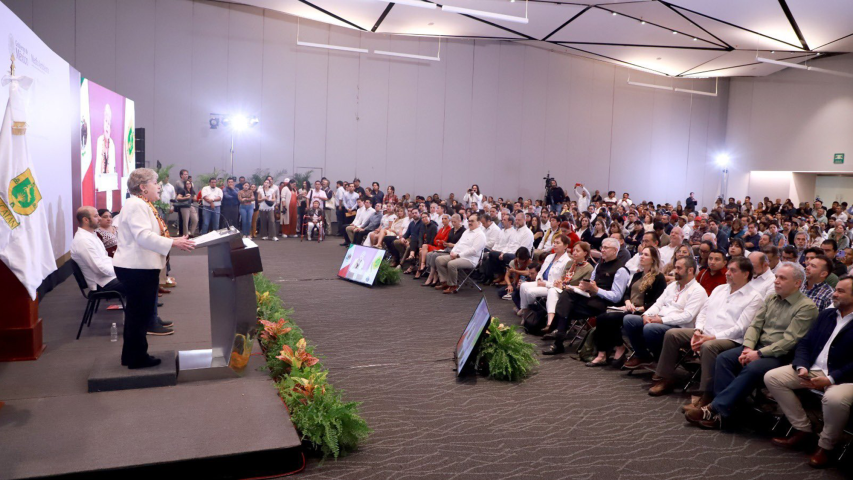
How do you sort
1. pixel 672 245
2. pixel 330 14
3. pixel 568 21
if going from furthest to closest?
1. pixel 330 14
2. pixel 568 21
3. pixel 672 245

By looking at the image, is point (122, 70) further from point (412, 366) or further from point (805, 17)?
point (805, 17)

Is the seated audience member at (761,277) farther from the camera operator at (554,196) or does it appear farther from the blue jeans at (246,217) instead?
the camera operator at (554,196)

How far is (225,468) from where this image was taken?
10.8 feet

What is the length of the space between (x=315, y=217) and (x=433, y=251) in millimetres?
6467

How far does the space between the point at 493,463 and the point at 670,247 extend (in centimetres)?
525

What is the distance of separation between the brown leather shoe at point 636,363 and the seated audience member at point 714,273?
0.79 m

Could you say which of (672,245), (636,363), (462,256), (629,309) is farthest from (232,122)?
(636,363)

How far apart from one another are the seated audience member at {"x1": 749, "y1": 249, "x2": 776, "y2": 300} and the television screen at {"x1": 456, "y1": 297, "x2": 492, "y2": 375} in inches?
77.3

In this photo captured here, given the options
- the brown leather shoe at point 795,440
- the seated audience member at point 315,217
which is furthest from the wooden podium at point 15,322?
the seated audience member at point 315,217

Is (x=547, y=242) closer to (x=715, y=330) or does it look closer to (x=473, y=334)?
(x=473, y=334)

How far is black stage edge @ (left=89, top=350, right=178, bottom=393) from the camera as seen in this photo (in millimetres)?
4145

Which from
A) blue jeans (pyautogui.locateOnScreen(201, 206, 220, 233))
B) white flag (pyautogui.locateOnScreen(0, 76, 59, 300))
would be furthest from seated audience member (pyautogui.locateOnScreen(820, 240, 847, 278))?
blue jeans (pyautogui.locateOnScreen(201, 206, 220, 233))

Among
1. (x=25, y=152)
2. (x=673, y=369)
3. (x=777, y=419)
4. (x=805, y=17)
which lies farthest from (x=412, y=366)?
(x=805, y=17)

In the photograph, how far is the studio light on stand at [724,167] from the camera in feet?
72.9
